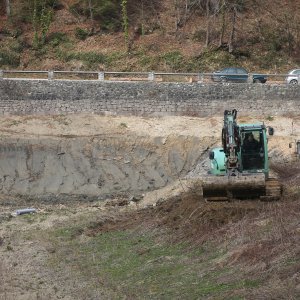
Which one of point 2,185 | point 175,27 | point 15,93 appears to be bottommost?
point 2,185

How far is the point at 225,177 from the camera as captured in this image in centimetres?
2094

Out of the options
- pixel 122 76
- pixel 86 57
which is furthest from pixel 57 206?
pixel 86 57

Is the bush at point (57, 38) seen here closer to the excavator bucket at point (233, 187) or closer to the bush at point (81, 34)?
the bush at point (81, 34)

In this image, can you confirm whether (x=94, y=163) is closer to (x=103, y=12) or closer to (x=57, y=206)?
(x=57, y=206)

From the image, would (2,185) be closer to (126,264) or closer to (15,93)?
(15,93)

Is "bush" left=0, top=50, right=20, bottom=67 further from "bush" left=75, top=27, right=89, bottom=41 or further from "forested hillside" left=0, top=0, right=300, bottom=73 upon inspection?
"bush" left=75, top=27, right=89, bottom=41

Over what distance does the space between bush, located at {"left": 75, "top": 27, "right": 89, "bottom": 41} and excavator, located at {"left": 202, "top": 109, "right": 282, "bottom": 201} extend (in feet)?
90.3

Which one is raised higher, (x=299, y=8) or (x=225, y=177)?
(x=299, y=8)

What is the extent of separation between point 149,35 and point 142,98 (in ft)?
43.1

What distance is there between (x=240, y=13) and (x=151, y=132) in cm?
1940

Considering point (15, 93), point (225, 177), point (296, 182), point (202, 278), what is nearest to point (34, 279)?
point (202, 278)

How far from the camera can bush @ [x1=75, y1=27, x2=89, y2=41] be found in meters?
49.3

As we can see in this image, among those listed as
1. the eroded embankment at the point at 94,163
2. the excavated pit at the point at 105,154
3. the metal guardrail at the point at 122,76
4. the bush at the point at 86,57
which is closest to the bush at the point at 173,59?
the bush at the point at 86,57

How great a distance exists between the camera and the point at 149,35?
49750 millimetres
